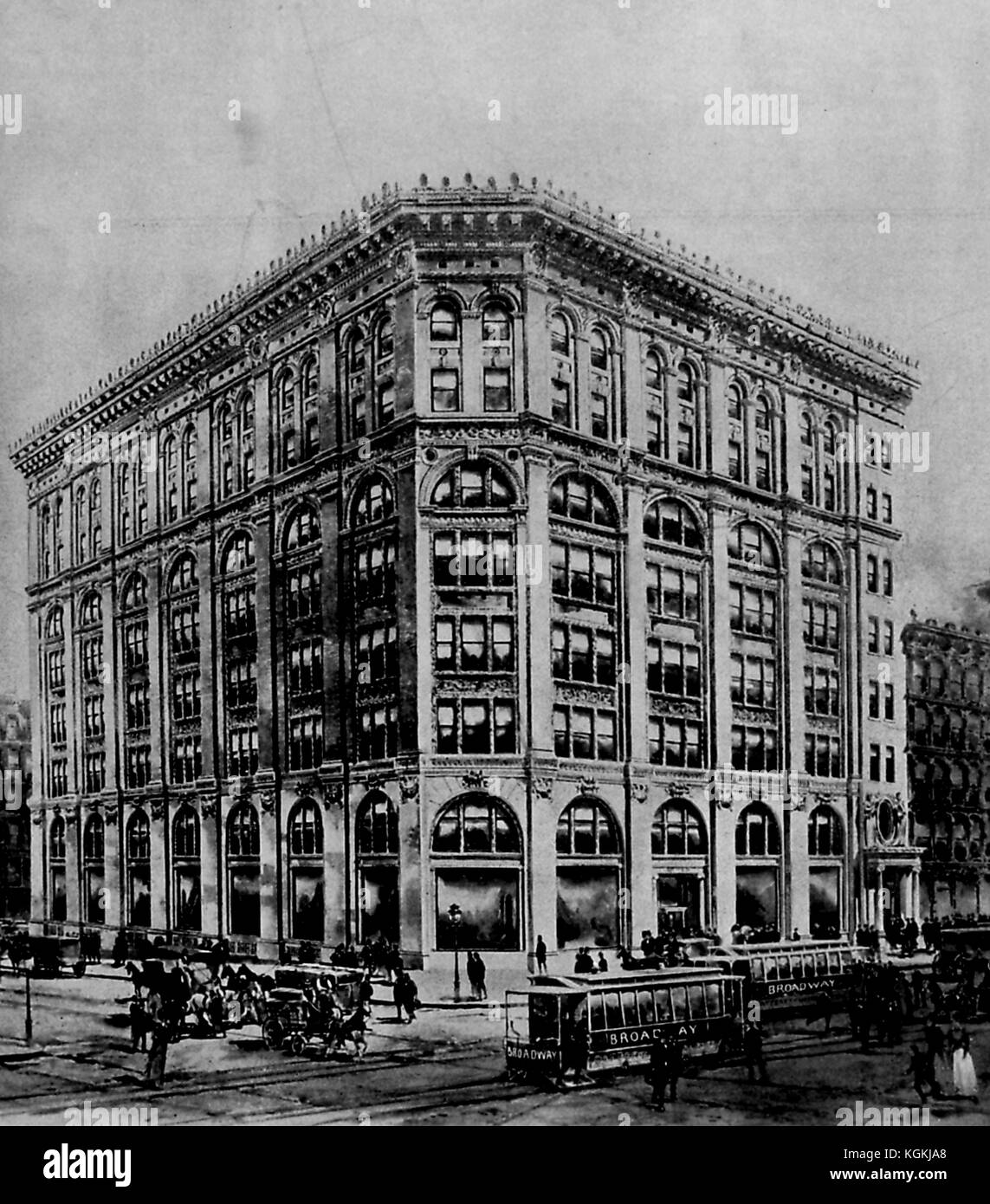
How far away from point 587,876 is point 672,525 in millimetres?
9639

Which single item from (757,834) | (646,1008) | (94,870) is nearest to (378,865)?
(94,870)

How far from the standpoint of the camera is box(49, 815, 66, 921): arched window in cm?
3928

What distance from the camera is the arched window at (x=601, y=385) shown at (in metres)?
36.2

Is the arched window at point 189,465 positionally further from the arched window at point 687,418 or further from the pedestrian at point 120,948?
the arched window at point 687,418

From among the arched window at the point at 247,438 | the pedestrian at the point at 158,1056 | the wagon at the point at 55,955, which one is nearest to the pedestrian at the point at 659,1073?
the pedestrian at the point at 158,1056

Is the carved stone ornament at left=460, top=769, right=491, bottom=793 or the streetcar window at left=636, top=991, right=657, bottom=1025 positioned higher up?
the carved stone ornament at left=460, top=769, right=491, bottom=793

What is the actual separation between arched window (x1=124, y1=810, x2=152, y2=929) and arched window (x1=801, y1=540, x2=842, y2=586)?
64.8 ft

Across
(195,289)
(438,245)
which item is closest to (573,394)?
(438,245)

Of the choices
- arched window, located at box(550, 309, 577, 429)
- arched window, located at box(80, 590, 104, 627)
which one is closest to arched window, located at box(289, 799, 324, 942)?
arched window, located at box(80, 590, 104, 627)

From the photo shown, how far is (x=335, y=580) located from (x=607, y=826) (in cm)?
990

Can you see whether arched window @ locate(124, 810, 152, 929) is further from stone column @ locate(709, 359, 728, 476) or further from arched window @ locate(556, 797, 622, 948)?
stone column @ locate(709, 359, 728, 476)

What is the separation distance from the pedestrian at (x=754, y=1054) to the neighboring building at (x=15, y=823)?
17.1 meters

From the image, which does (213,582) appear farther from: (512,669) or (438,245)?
(438,245)

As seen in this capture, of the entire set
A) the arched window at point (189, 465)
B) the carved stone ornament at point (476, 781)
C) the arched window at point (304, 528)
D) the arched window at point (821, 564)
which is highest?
the arched window at point (189, 465)
